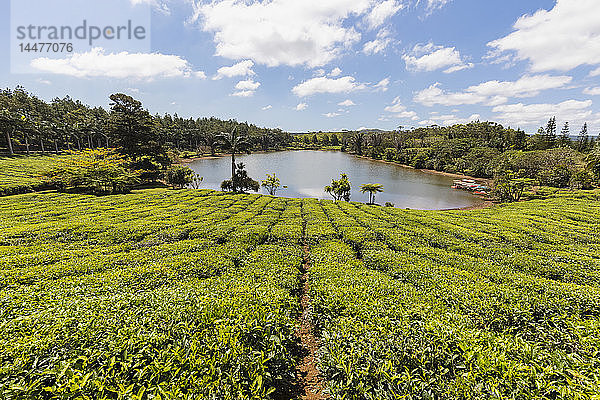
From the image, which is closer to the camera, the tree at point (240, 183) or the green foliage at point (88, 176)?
the green foliage at point (88, 176)

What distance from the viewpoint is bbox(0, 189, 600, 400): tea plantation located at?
3.58 m

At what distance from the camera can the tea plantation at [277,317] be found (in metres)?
3.58

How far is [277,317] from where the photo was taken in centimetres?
533

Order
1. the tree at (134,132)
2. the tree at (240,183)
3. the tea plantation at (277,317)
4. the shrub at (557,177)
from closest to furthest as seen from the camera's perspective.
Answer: the tea plantation at (277,317), the tree at (134,132), the tree at (240,183), the shrub at (557,177)

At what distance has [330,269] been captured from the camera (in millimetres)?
9344

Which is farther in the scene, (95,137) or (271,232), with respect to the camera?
(95,137)

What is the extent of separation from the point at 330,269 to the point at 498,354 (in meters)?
5.61

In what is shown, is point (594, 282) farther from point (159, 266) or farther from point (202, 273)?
point (159, 266)

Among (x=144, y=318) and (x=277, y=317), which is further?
(x=277, y=317)

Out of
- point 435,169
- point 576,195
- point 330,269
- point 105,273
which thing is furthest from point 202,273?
point 435,169

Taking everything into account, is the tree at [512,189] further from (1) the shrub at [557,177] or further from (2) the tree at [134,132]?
(2) the tree at [134,132]

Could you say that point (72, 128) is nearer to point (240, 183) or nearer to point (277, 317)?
point (240, 183)

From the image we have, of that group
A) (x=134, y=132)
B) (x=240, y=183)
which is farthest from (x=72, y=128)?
(x=240, y=183)

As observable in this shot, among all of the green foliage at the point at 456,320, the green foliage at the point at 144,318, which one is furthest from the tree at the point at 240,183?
the green foliage at the point at 456,320
